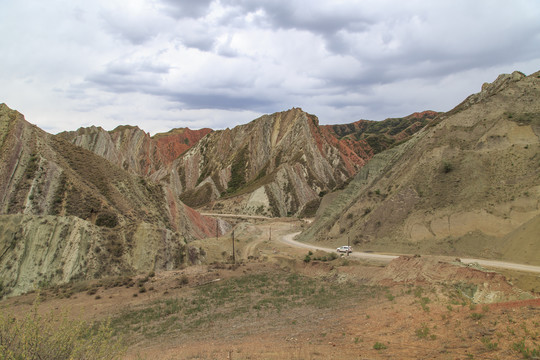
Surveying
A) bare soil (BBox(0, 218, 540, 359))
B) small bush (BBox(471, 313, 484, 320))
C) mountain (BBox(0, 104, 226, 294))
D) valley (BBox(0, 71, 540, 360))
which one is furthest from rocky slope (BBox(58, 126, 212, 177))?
small bush (BBox(471, 313, 484, 320))

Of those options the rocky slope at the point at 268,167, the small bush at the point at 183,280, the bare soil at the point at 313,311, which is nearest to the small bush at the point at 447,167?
the bare soil at the point at 313,311

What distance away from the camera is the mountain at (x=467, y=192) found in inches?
1219

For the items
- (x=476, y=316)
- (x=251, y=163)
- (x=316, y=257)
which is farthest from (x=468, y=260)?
(x=251, y=163)

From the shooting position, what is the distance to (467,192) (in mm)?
35688

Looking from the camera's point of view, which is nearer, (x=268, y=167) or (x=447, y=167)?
(x=447, y=167)

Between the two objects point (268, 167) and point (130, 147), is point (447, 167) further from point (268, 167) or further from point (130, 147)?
point (130, 147)

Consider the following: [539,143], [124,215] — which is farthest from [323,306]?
[539,143]

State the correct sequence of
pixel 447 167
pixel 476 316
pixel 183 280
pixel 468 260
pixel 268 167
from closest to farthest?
pixel 476 316 → pixel 183 280 → pixel 468 260 → pixel 447 167 → pixel 268 167

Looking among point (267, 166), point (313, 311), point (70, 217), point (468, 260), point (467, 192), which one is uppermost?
point (267, 166)

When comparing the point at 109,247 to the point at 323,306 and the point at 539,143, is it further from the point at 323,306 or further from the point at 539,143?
the point at 539,143

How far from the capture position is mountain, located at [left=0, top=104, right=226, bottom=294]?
27.0 metres

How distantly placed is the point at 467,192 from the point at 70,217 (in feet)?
127

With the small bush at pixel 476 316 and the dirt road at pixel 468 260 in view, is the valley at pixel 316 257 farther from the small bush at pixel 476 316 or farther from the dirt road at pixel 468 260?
the dirt road at pixel 468 260

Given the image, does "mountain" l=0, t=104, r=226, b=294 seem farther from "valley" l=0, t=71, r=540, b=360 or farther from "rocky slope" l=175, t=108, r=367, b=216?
"rocky slope" l=175, t=108, r=367, b=216
